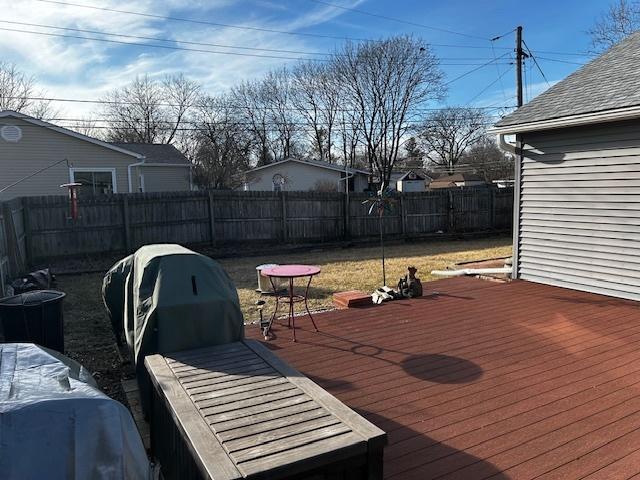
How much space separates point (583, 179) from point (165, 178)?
754 inches

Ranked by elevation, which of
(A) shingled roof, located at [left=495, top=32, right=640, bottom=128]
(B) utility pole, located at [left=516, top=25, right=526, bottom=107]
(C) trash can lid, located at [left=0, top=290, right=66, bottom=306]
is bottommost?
(C) trash can lid, located at [left=0, top=290, right=66, bottom=306]

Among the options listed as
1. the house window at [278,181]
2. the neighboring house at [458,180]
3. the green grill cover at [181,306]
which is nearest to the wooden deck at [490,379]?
the green grill cover at [181,306]

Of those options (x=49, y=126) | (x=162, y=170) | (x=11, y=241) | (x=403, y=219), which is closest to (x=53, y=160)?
(x=49, y=126)

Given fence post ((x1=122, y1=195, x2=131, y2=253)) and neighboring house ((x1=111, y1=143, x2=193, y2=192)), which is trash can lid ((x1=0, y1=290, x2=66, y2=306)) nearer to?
fence post ((x1=122, y1=195, x2=131, y2=253))

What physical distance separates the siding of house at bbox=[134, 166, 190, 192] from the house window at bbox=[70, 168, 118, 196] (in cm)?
570

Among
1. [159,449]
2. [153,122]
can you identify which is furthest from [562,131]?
[153,122]

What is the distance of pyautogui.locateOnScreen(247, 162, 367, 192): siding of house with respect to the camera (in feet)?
90.8

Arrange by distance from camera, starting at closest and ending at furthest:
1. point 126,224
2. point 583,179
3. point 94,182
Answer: point 583,179 < point 126,224 < point 94,182

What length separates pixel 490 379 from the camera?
3615 mm

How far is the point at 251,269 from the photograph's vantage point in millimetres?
10023

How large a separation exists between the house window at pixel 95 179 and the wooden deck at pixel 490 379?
40.1ft

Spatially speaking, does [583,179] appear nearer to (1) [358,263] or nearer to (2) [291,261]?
(1) [358,263]

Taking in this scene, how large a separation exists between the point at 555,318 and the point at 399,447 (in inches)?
128

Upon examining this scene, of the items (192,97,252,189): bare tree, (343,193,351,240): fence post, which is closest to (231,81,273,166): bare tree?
(192,97,252,189): bare tree
